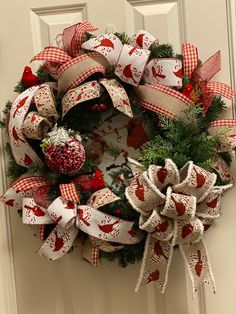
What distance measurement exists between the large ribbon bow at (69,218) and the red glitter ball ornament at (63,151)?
0.07 meters

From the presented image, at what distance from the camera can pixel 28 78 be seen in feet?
4.42

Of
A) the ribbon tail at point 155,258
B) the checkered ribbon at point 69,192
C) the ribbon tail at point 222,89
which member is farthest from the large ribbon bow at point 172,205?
the ribbon tail at point 222,89

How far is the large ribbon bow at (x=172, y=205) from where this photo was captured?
1.19 metres

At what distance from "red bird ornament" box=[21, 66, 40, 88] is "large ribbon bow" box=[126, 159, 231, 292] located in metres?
0.37

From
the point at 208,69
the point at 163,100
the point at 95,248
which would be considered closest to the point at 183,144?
the point at 163,100

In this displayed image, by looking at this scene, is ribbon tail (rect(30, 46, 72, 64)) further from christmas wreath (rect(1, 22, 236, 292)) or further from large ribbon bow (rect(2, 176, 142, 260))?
large ribbon bow (rect(2, 176, 142, 260))

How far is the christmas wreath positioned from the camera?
1240 millimetres

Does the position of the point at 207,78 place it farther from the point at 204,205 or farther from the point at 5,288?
the point at 5,288

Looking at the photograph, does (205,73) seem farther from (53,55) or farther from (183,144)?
(53,55)

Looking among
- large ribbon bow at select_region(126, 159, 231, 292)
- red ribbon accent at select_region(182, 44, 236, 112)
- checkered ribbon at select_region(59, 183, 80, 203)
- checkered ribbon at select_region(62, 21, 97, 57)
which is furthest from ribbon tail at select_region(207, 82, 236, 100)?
checkered ribbon at select_region(59, 183, 80, 203)

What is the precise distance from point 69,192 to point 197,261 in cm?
38

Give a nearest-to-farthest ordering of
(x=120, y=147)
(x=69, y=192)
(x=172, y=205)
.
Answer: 1. (x=172, y=205)
2. (x=69, y=192)
3. (x=120, y=147)

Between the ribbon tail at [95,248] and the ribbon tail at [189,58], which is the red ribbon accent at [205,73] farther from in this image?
the ribbon tail at [95,248]

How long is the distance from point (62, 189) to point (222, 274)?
54 centimetres
